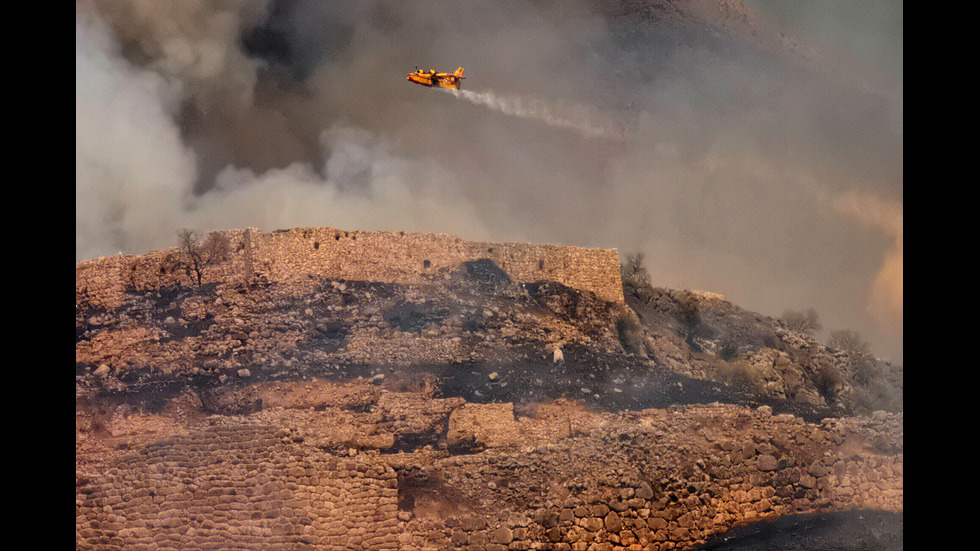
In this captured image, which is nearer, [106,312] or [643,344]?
[106,312]

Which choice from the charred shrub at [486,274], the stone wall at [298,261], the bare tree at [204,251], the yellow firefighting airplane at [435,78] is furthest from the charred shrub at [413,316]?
the yellow firefighting airplane at [435,78]

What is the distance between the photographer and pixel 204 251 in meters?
15.4

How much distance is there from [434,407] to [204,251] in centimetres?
612

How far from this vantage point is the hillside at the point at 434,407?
11055 millimetres

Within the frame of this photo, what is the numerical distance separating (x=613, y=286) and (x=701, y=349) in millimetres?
2512

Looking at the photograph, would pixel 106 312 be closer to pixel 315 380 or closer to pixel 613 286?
pixel 315 380

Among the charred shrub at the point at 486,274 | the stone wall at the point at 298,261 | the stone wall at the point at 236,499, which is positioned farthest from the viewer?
the charred shrub at the point at 486,274

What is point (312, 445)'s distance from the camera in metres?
11.6

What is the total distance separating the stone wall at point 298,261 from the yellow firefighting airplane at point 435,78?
10.7 feet

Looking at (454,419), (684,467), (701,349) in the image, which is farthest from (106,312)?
(701,349)

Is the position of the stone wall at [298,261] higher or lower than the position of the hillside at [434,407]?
higher

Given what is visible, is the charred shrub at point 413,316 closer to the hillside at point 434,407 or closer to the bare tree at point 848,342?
the hillside at point 434,407

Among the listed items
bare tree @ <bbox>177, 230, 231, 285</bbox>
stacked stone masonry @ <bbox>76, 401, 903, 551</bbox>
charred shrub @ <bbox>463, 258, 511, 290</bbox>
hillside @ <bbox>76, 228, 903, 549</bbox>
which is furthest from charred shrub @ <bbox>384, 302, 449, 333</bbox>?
bare tree @ <bbox>177, 230, 231, 285</bbox>

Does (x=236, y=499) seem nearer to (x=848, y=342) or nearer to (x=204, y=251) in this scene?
(x=204, y=251)
